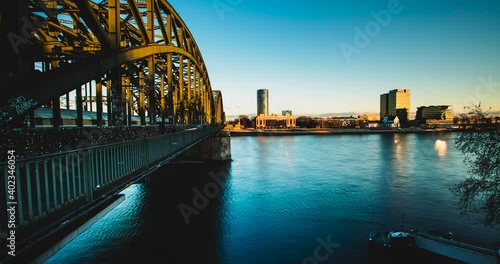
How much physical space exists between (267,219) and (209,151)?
29.8 m

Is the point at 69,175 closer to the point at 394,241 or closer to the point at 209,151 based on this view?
the point at 394,241

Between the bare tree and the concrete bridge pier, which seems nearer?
the bare tree

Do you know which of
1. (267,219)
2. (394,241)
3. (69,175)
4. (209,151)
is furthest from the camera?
(209,151)

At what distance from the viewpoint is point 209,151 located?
5069 centimetres

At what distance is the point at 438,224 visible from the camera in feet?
67.9

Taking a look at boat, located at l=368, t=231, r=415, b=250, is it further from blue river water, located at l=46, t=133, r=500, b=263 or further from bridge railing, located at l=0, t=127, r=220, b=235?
bridge railing, located at l=0, t=127, r=220, b=235

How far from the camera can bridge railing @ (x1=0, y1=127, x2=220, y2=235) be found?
13.1ft

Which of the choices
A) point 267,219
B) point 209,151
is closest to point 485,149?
point 267,219

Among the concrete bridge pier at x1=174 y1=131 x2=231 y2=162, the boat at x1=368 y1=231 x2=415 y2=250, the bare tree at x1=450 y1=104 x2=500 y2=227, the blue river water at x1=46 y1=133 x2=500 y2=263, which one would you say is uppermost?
the bare tree at x1=450 y1=104 x2=500 y2=227

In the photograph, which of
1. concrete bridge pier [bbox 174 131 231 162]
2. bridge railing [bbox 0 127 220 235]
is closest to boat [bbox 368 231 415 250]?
bridge railing [bbox 0 127 220 235]

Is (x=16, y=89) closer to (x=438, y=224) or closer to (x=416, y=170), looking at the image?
(x=438, y=224)

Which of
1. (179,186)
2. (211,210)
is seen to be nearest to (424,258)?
(211,210)

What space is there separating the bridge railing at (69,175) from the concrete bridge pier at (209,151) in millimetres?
36745

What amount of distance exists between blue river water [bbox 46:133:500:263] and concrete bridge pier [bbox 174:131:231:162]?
1100cm
